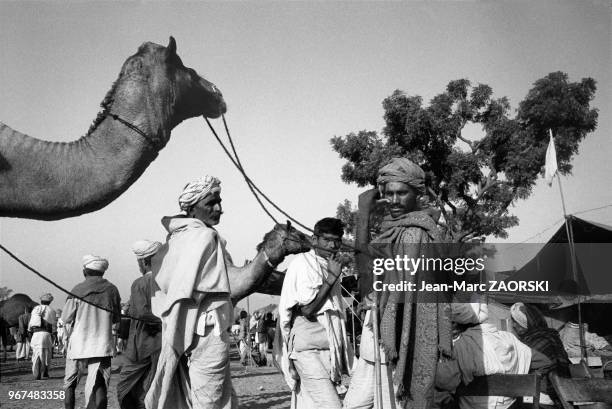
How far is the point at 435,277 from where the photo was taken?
3535 millimetres

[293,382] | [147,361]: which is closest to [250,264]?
[293,382]

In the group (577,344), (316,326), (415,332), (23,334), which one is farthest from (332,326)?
(23,334)

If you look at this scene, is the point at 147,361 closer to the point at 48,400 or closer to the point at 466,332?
the point at 466,332

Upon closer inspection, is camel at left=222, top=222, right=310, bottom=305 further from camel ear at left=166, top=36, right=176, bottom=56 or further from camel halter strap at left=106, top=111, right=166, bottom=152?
camel ear at left=166, top=36, right=176, bottom=56

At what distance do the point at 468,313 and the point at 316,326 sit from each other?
1.42 metres

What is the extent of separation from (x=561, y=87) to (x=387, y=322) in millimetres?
16490

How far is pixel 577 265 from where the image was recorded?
1427 cm

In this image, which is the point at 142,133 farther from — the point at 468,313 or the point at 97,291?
the point at 97,291

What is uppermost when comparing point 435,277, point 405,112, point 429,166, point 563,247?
point 405,112

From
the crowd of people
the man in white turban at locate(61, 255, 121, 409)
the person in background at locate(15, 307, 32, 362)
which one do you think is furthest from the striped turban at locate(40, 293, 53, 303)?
the crowd of people

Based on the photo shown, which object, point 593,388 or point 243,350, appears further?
point 243,350

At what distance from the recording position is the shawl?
3422mm

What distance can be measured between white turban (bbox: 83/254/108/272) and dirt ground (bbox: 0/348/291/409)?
10.7 ft

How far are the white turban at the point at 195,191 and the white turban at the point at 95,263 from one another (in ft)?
12.3
